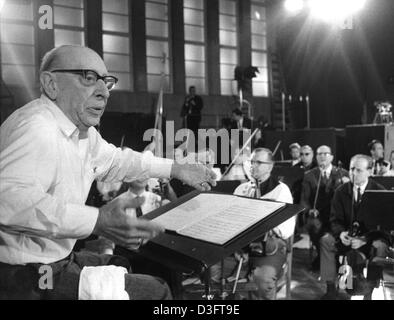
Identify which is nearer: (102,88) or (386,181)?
(102,88)

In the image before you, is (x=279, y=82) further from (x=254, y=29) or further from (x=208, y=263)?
(x=208, y=263)

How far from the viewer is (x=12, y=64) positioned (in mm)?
10047

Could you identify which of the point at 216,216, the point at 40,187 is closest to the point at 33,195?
the point at 40,187

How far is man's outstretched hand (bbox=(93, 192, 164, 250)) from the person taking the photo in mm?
1131

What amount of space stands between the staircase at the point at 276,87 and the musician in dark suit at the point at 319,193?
8370mm

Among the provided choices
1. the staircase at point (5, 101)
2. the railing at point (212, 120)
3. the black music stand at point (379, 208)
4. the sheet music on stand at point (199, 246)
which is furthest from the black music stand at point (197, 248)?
the railing at point (212, 120)

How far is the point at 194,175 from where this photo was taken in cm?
190

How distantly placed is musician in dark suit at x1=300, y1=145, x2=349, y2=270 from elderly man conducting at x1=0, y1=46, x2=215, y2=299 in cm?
385

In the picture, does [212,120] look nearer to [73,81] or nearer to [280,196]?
[280,196]

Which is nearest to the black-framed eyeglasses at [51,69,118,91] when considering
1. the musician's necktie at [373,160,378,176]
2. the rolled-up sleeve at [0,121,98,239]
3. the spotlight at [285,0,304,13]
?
the rolled-up sleeve at [0,121,98,239]

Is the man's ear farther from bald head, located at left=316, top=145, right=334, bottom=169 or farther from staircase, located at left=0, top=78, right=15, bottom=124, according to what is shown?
staircase, located at left=0, top=78, right=15, bottom=124

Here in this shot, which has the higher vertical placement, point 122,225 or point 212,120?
point 212,120

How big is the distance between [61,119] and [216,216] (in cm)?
A: 65

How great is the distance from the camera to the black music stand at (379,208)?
10.6 ft
